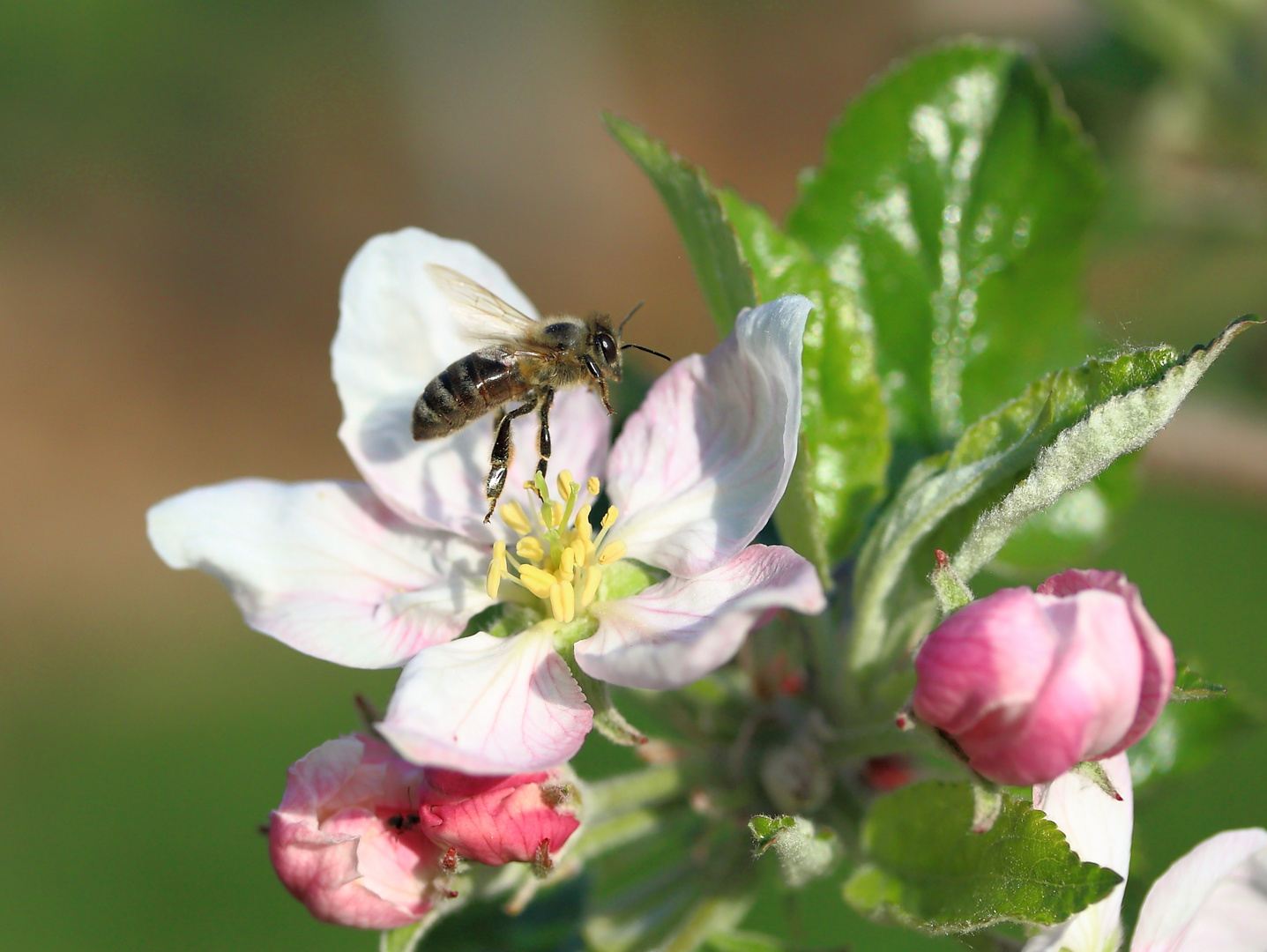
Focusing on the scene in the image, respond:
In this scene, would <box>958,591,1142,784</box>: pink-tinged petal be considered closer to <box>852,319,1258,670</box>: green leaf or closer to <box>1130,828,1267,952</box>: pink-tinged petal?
<box>852,319,1258,670</box>: green leaf

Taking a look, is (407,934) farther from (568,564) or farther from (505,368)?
(505,368)

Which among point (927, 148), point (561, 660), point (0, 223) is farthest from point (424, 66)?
point (561, 660)

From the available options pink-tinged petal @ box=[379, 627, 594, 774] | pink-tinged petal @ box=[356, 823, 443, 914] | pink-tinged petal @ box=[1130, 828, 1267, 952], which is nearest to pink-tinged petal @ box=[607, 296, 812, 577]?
pink-tinged petal @ box=[379, 627, 594, 774]

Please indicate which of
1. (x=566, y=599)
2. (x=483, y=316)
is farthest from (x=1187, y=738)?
(x=483, y=316)

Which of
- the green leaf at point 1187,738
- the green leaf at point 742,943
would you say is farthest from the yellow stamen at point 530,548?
the green leaf at point 1187,738

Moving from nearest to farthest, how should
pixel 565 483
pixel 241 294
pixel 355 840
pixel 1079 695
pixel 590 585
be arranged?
1. pixel 1079 695
2. pixel 355 840
3. pixel 590 585
4. pixel 565 483
5. pixel 241 294

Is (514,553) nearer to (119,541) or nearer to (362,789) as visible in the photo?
(362,789)
